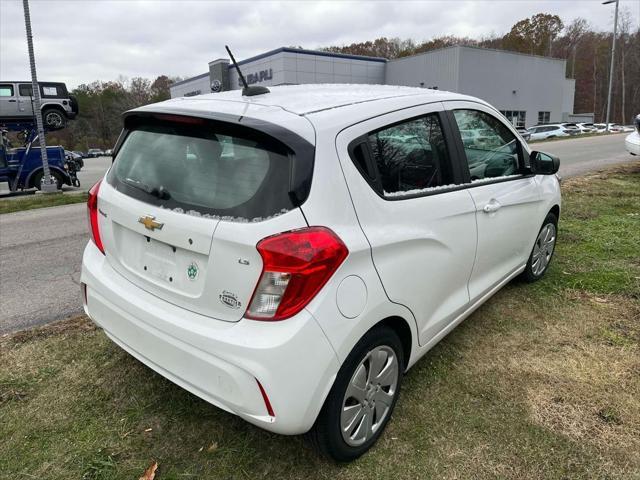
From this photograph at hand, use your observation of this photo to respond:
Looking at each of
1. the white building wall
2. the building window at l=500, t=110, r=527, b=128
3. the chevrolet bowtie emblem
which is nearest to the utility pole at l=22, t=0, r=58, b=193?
the chevrolet bowtie emblem

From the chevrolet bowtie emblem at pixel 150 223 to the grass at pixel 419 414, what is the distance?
3.60 feet

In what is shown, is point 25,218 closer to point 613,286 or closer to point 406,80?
point 613,286

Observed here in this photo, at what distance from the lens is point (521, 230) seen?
3707mm

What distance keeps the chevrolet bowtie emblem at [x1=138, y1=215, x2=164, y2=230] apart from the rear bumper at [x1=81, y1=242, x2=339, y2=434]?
35 centimetres

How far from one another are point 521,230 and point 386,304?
1937 mm

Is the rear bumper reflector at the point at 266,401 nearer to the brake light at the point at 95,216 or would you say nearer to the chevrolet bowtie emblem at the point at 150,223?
the chevrolet bowtie emblem at the point at 150,223

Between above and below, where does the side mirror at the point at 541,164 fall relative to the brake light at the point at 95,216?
above

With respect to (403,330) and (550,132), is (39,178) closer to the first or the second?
(403,330)

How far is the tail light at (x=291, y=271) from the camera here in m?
1.92

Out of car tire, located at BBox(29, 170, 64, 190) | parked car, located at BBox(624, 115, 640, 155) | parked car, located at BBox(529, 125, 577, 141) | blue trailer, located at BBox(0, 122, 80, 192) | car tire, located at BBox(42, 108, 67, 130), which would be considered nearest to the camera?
parked car, located at BBox(624, 115, 640, 155)

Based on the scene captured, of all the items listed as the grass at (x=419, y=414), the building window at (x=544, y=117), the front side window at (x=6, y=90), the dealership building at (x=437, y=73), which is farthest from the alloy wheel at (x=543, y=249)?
the building window at (x=544, y=117)

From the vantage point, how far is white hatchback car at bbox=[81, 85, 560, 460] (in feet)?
6.43

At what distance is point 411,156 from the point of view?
103 inches

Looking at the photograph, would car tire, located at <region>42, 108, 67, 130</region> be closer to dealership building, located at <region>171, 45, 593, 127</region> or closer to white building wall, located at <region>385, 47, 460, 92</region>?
dealership building, located at <region>171, 45, 593, 127</region>
